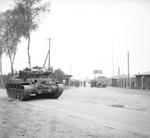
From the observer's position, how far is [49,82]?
17.3m

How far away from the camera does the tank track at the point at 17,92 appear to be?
16.0 metres

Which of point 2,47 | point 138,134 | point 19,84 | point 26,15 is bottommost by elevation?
point 138,134

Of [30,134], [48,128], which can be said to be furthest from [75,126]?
[30,134]

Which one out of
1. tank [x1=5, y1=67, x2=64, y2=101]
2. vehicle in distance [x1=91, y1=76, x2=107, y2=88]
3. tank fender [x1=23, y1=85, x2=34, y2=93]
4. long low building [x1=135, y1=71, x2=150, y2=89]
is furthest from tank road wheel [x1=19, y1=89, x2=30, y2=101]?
vehicle in distance [x1=91, y1=76, x2=107, y2=88]

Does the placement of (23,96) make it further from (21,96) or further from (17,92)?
(17,92)

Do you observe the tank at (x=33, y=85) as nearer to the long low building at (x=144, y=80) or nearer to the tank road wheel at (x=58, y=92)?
the tank road wheel at (x=58, y=92)

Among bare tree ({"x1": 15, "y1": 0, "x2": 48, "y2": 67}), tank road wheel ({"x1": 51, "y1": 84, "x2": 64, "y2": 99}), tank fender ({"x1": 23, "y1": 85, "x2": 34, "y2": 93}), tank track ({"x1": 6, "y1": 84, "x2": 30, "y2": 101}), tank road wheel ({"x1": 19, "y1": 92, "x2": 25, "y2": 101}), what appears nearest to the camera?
tank fender ({"x1": 23, "y1": 85, "x2": 34, "y2": 93})

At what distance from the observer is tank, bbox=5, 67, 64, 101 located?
1628cm

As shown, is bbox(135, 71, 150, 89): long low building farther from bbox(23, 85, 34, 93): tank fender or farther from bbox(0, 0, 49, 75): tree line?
bbox(23, 85, 34, 93): tank fender

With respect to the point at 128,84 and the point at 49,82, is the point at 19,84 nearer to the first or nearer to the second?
the point at 49,82

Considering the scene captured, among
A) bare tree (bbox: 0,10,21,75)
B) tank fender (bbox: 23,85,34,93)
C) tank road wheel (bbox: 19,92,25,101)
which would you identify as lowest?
tank road wheel (bbox: 19,92,25,101)

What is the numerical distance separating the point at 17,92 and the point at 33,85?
1.87 meters

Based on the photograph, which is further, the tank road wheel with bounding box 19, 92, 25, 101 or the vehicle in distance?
the vehicle in distance

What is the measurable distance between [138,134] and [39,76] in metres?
13.4
